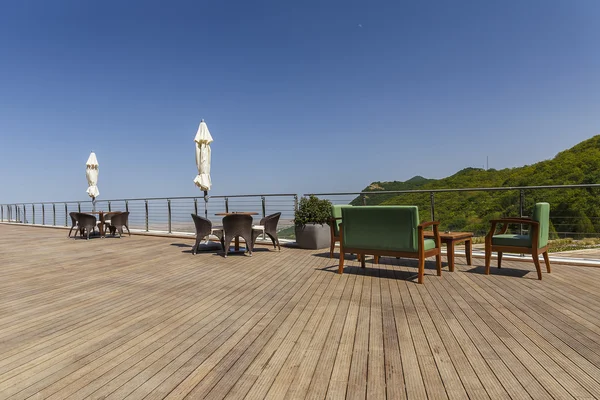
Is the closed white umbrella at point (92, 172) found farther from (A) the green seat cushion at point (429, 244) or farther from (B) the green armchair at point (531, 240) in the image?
(B) the green armchair at point (531, 240)

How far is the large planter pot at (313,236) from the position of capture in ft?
20.5

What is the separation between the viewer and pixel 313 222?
6.27 meters

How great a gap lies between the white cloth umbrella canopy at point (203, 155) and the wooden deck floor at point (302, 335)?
2.88m

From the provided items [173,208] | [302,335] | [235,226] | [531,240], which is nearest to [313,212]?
[235,226]

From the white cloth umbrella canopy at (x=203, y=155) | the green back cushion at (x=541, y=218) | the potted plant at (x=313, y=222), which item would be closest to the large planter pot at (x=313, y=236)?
the potted plant at (x=313, y=222)

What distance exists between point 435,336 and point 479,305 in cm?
89

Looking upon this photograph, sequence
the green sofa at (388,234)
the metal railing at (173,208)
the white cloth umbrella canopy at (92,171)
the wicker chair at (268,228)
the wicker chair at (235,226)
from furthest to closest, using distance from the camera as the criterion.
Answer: the white cloth umbrella canopy at (92,171), the metal railing at (173,208), the wicker chair at (268,228), the wicker chair at (235,226), the green sofa at (388,234)

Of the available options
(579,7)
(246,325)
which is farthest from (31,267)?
(579,7)

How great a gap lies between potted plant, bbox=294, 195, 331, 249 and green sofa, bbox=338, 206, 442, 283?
1995 millimetres

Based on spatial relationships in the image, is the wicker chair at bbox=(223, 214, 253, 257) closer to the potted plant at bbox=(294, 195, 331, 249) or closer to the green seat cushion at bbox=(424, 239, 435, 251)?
the potted plant at bbox=(294, 195, 331, 249)

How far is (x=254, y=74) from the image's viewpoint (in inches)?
807

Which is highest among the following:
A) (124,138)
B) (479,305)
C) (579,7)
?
(579,7)

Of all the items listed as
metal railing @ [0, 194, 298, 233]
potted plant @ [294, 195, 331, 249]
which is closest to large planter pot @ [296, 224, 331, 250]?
potted plant @ [294, 195, 331, 249]

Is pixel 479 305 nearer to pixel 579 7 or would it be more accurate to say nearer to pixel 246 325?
pixel 246 325
